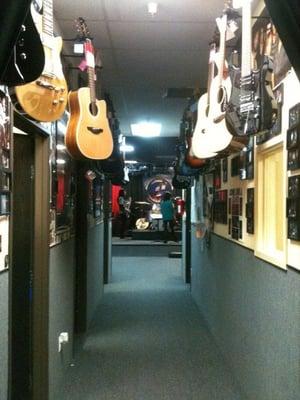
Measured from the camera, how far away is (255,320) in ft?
9.55

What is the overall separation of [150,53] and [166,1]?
1.13 metres

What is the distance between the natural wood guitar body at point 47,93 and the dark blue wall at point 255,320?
1.36 m

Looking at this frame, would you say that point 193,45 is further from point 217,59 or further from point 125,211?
point 125,211

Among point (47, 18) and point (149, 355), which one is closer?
point (47, 18)

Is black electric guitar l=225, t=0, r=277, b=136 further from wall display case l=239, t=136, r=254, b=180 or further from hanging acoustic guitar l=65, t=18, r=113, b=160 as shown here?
hanging acoustic guitar l=65, t=18, r=113, b=160

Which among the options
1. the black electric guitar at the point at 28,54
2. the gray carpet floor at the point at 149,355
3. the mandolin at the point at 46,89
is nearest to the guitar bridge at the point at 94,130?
the mandolin at the point at 46,89

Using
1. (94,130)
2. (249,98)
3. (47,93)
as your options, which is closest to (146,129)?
(94,130)

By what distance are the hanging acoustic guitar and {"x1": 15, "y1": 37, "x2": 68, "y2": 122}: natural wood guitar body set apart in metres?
0.57

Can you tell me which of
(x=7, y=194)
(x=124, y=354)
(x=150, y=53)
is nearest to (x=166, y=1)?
(x=150, y=53)

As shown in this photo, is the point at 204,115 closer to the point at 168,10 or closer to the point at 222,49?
the point at 222,49

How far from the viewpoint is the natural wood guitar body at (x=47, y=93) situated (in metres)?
1.92

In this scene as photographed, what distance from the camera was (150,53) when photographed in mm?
4176

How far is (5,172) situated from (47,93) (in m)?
0.41

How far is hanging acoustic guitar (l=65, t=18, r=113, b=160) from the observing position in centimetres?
279
